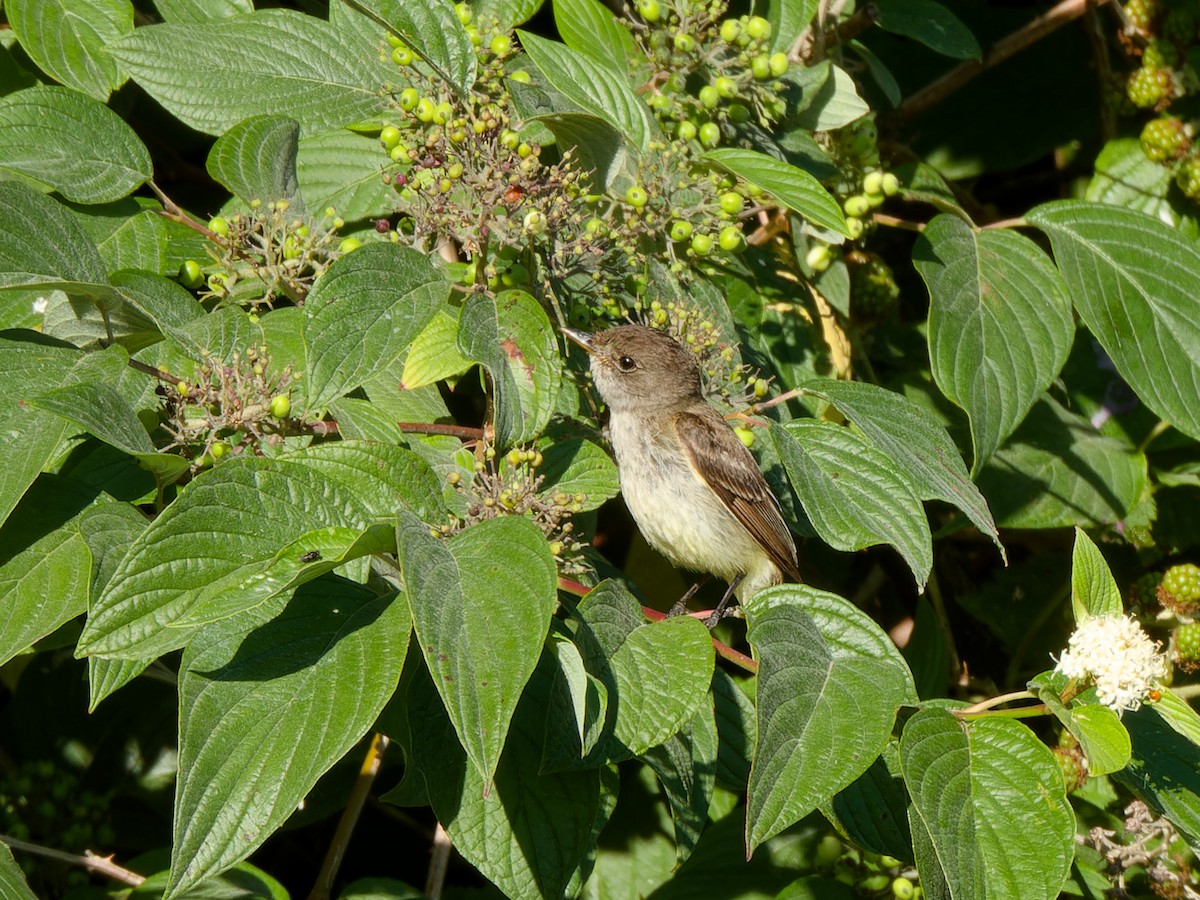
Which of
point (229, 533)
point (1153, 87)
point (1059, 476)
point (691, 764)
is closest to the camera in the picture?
point (229, 533)

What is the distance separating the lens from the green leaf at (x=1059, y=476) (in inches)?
148

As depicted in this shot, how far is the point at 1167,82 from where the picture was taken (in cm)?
412

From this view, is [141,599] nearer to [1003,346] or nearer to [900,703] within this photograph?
[900,703]

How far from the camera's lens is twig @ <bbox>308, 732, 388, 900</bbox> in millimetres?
3031

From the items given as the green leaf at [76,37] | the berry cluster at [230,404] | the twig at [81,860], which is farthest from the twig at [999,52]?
the twig at [81,860]

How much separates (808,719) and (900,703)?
0.20m

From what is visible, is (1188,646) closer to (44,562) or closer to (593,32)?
(593,32)

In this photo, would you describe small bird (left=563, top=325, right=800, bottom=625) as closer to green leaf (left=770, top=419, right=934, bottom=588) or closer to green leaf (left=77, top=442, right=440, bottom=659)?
green leaf (left=770, top=419, right=934, bottom=588)

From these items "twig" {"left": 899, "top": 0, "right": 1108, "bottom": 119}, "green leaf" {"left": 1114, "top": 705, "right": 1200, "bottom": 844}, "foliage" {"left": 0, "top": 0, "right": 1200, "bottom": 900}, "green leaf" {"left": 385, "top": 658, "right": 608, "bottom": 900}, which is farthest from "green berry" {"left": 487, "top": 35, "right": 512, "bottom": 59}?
"green leaf" {"left": 1114, "top": 705, "right": 1200, "bottom": 844}

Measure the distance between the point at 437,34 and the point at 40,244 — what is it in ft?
3.42

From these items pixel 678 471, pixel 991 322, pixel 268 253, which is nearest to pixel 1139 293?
pixel 991 322

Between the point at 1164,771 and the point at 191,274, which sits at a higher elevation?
the point at 191,274

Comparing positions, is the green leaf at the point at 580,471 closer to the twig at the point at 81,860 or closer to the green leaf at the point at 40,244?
the green leaf at the point at 40,244

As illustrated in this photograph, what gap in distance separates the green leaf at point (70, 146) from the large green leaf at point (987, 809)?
7.24 ft
